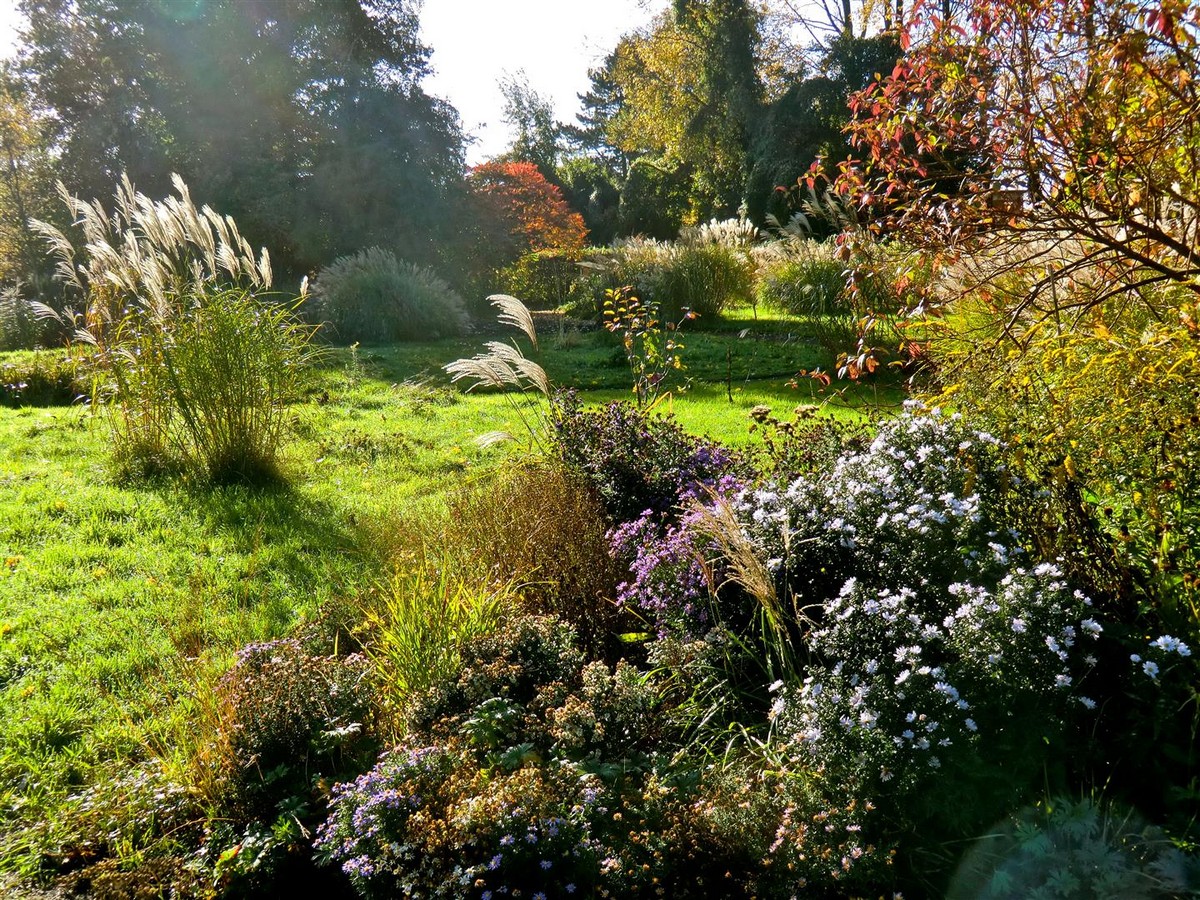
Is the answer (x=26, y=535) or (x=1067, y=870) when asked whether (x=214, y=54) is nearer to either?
(x=26, y=535)

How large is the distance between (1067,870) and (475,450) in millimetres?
5551

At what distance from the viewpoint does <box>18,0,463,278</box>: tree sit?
17.2m

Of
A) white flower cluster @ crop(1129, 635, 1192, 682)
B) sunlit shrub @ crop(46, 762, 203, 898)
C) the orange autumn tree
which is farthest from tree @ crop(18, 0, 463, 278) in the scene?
white flower cluster @ crop(1129, 635, 1192, 682)

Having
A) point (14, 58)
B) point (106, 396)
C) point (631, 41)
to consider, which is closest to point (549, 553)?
point (106, 396)

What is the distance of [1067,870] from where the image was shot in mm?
1750

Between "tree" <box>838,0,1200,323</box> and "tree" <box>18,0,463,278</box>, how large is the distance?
54.9 feet

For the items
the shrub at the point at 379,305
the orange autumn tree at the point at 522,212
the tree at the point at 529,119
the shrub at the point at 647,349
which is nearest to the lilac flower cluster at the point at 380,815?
the shrub at the point at 647,349

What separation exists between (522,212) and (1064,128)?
21.9 metres

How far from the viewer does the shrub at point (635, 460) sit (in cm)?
421

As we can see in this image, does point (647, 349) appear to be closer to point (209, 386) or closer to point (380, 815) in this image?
point (209, 386)

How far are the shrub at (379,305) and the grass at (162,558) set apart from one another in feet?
17.5

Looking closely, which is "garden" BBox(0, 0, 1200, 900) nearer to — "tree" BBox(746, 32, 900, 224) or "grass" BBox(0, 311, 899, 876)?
"grass" BBox(0, 311, 899, 876)

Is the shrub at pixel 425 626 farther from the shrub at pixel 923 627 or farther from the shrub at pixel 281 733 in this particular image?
the shrub at pixel 923 627

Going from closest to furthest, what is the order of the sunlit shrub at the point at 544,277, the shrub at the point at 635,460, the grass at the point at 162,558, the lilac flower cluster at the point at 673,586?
the grass at the point at 162,558 < the lilac flower cluster at the point at 673,586 < the shrub at the point at 635,460 < the sunlit shrub at the point at 544,277
